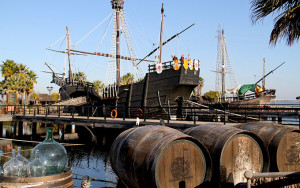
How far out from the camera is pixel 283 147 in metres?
6.64

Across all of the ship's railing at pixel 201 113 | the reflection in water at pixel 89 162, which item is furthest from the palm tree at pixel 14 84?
the reflection in water at pixel 89 162

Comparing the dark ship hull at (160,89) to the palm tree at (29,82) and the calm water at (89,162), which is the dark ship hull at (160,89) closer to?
the calm water at (89,162)

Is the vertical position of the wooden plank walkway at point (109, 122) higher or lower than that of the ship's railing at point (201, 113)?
lower

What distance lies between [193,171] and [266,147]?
1.94 m

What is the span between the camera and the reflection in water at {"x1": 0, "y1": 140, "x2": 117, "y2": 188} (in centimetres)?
1201

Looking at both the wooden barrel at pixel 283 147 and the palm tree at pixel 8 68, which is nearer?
the wooden barrel at pixel 283 147

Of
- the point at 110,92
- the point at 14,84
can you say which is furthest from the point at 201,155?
the point at 14,84

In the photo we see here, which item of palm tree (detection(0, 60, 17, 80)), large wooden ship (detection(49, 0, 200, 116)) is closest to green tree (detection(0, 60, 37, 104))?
palm tree (detection(0, 60, 17, 80))

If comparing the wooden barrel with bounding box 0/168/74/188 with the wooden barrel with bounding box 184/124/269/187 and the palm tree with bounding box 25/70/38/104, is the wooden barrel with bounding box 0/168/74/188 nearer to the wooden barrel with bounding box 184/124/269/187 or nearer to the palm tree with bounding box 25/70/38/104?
the wooden barrel with bounding box 184/124/269/187

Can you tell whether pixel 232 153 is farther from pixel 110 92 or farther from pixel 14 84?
pixel 14 84

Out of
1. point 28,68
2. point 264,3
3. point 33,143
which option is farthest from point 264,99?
point 28,68

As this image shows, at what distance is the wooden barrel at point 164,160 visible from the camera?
5.11 metres

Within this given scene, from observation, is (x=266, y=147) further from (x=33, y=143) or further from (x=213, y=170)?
(x=33, y=143)

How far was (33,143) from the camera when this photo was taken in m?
22.9
